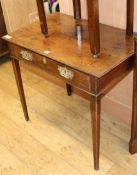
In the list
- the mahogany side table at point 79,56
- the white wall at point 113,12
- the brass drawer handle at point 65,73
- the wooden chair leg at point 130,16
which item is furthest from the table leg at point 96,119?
the white wall at point 113,12

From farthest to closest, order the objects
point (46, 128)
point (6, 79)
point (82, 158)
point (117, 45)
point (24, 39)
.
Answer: point (6, 79) → point (46, 128) → point (82, 158) → point (24, 39) → point (117, 45)

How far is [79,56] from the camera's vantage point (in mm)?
1252

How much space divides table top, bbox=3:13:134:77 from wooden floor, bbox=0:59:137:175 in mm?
644

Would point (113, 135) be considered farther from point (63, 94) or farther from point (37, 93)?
point (37, 93)

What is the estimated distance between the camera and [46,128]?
182 cm

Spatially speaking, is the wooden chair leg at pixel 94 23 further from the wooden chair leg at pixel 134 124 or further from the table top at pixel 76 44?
the wooden chair leg at pixel 134 124

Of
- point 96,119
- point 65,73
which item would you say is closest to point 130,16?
point 65,73

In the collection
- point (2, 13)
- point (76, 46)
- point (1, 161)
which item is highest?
point (76, 46)

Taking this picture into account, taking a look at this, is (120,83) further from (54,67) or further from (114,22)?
(54,67)

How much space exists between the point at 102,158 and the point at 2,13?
5.20ft

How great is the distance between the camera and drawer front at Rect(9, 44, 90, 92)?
47.5 inches

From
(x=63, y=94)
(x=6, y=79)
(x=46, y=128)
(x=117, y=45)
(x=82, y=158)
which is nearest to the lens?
(x=117, y=45)

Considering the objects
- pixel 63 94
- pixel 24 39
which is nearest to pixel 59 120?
pixel 63 94

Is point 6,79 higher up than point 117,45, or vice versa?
point 117,45
